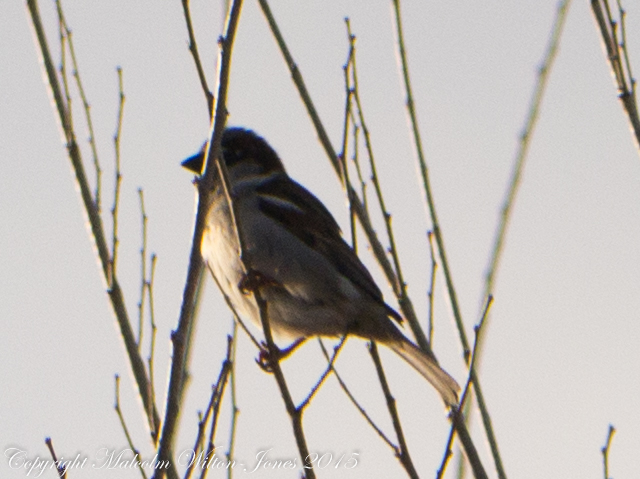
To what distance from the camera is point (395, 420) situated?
256 centimetres

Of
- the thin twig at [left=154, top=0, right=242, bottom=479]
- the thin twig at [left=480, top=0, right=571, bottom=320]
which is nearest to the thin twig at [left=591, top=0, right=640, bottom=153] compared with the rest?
the thin twig at [left=480, top=0, right=571, bottom=320]

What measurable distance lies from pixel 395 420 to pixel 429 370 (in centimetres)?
136

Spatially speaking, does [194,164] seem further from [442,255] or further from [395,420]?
[395,420]

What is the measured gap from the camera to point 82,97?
3516 mm

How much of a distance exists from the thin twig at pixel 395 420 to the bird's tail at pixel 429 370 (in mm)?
1025

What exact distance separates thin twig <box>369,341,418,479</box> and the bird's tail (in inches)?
40.3

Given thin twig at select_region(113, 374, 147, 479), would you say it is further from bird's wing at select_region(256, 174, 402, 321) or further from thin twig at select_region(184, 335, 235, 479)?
bird's wing at select_region(256, 174, 402, 321)

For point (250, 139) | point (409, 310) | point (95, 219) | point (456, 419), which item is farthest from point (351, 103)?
point (250, 139)

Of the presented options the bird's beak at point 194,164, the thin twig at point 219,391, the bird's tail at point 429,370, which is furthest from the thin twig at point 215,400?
the bird's beak at point 194,164

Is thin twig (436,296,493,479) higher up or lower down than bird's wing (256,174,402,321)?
lower down

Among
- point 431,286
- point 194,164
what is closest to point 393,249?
point 431,286

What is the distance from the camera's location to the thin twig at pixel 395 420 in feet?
8.17

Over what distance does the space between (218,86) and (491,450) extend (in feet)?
4.94

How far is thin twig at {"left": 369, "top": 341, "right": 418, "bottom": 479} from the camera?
249 centimetres
